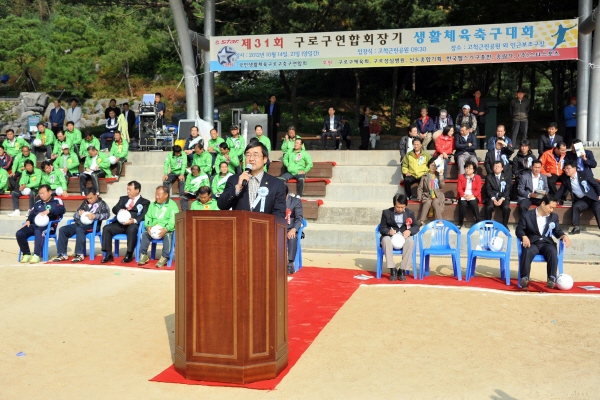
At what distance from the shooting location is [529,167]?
13117mm

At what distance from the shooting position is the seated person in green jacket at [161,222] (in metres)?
10.8

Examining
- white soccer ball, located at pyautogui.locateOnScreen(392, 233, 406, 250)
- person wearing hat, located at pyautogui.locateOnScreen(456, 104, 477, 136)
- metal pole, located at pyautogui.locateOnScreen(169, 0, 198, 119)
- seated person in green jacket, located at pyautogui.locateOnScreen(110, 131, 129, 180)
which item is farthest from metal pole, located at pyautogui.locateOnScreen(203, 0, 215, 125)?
white soccer ball, located at pyautogui.locateOnScreen(392, 233, 406, 250)

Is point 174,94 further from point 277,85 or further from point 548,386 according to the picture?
point 548,386

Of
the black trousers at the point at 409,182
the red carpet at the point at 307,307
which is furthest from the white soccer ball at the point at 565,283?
the black trousers at the point at 409,182

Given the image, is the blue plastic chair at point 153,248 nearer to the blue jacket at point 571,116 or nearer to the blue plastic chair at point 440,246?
the blue plastic chair at point 440,246

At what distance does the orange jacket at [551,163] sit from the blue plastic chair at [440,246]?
3.89 meters

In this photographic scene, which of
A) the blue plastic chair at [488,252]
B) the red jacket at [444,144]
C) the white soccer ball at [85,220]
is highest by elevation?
the red jacket at [444,144]

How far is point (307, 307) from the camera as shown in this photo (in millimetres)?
7801

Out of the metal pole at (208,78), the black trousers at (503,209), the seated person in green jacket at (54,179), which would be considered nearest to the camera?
→ the black trousers at (503,209)

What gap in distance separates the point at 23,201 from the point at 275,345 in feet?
38.9

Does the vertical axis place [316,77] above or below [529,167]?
above

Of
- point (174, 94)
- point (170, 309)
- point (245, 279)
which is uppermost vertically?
point (174, 94)

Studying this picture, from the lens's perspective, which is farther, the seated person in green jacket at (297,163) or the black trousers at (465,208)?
the seated person in green jacket at (297,163)

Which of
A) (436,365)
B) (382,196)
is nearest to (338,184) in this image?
(382,196)
